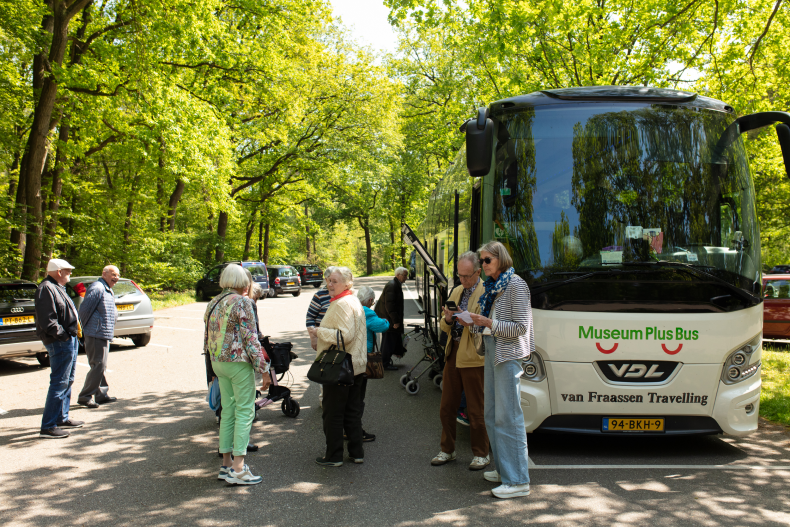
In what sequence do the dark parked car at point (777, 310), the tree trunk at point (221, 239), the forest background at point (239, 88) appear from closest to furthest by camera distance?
the dark parked car at point (777, 310) < the forest background at point (239, 88) < the tree trunk at point (221, 239)

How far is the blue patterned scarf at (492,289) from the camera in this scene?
4379mm

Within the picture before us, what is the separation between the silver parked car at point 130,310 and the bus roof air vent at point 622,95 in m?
9.32

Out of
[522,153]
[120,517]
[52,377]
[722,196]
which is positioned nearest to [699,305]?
[722,196]

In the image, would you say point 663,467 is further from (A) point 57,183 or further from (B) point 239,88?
(B) point 239,88

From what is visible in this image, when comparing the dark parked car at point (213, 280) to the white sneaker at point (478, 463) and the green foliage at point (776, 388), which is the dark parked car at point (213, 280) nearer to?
the green foliage at point (776, 388)

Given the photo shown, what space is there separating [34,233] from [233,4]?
367 inches

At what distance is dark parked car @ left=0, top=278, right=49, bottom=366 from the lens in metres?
9.09

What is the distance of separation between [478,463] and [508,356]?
1.19 metres

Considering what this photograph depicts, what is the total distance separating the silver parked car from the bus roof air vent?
367 inches

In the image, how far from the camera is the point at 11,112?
1756 cm

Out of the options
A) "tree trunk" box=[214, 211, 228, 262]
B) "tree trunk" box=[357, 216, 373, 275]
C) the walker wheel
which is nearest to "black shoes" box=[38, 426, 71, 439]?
the walker wheel

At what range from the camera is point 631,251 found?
511cm

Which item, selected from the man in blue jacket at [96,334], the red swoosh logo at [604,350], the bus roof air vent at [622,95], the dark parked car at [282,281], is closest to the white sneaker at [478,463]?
the red swoosh logo at [604,350]

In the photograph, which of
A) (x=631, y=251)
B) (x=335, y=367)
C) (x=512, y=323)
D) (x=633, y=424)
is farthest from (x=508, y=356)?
(x=631, y=251)
